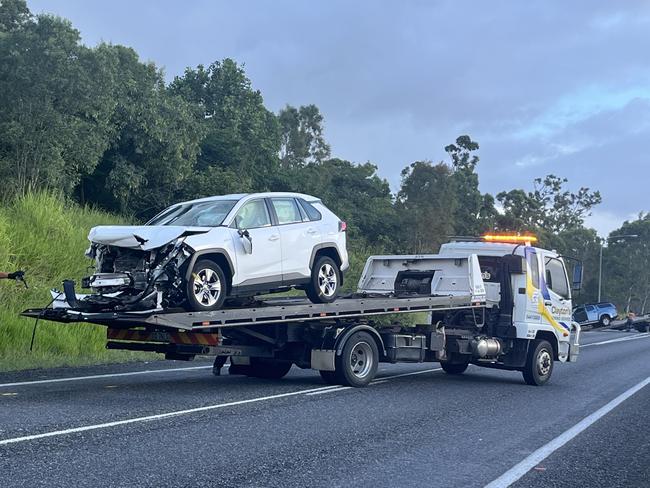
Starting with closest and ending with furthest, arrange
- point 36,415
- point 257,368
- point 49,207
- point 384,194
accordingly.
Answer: point 36,415, point 257,368, point 49,207, point 384,194

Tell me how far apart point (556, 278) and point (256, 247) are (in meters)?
6.74

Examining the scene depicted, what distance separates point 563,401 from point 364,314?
10.3 ft

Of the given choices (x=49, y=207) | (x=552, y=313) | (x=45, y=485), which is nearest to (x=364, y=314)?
(x=552, y=313)

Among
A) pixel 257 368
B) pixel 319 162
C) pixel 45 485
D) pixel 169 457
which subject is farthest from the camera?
pixel 319 162

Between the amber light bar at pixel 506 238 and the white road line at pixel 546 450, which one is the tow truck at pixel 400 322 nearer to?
the amber light bar at pixel 506 238

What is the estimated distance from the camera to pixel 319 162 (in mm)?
57312

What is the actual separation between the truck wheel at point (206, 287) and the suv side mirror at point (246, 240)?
1.63 feet

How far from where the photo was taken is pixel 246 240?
10422mm

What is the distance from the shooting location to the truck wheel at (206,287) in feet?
31.9

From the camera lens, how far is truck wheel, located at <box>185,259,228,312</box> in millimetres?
9711

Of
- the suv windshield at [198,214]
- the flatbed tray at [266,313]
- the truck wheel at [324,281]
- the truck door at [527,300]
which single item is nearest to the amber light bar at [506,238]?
the truck door at [527,300]

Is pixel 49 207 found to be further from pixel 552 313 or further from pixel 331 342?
pixel 552 313

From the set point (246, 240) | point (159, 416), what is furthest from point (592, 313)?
point (159, 416)

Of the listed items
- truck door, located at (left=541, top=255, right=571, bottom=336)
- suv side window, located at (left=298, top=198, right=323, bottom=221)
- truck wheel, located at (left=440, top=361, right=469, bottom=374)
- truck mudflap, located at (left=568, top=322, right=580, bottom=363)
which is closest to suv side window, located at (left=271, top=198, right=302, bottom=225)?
suv side window, located at (left=298, top=198, right=323, bottom=221)
